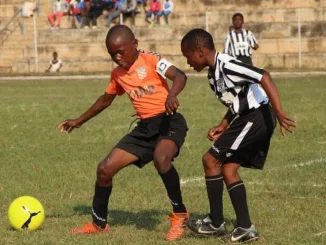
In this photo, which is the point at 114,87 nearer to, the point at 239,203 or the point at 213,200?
the point at 213,200

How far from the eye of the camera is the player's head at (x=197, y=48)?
270 inches

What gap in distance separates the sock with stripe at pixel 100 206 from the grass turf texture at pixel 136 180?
0.13 meters

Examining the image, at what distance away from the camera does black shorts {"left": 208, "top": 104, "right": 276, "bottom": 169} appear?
22.5 feet

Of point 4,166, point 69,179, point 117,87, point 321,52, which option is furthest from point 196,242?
point 321,52

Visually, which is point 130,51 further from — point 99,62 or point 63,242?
point 99,62

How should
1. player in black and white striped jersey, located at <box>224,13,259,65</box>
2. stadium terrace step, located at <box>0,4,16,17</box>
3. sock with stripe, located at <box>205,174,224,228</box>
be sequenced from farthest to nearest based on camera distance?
1. stadium terrace step, located at <box>0,4,16,17</box>
2. player in black and white striped jersey, located at <box>224,13,259,65</box>
3. sock with stripe, located at <box>205,174,224,228</box>

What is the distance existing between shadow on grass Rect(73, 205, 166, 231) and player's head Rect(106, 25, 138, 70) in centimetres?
132

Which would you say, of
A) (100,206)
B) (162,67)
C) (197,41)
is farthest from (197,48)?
(100,206)

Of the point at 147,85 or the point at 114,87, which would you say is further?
the point at 114,87

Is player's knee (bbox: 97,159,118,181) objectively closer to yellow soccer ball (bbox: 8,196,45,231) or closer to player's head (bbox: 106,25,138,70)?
yellow soccer ball (bbox: 8,196,45,231)

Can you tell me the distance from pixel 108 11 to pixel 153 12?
1.82m

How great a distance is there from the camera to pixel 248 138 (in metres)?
6.85

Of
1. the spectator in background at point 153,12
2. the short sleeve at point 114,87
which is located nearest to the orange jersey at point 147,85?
the short sleeve at point 114,87

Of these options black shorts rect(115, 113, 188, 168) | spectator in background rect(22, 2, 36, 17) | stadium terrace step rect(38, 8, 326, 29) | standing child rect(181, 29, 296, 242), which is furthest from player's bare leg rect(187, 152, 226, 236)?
spectator in background rect(22, 2, 36, 17)
